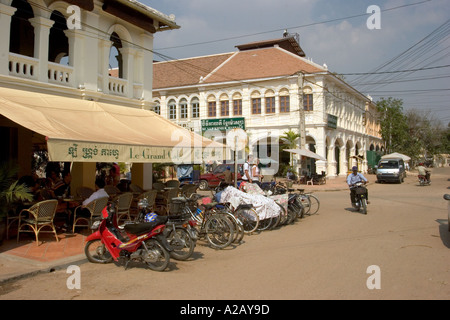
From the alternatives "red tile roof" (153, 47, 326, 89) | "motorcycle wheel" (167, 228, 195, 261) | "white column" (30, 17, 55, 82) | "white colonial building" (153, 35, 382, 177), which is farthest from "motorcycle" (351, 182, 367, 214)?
"red tile roof" (153, 47, 326, 89)

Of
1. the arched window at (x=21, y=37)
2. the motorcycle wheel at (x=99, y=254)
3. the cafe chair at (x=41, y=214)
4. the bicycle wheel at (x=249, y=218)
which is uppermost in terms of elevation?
the arched window at (x=21, y=37)

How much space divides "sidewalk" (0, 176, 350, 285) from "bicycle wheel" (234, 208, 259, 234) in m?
3.80

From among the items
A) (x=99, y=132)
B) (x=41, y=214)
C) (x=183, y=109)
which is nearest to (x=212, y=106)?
(x=183, y=109)

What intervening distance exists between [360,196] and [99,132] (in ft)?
27.6

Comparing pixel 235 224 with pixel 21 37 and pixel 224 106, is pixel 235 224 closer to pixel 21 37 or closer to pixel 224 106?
pixel 21 37

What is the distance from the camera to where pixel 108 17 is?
11336mm

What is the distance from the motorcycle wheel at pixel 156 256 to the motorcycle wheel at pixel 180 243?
0.54 m

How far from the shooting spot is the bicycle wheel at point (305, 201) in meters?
11.4

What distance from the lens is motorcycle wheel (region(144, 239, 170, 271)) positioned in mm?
5844

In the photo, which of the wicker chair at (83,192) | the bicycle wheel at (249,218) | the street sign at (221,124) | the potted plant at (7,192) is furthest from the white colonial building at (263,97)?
the potted plant at (7,192)

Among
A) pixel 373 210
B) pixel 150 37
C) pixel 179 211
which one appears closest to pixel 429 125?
pixel 373 210

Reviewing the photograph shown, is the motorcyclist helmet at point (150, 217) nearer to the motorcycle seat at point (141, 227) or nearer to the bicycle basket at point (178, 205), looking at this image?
the motorcycle seat at point (141, 227)
